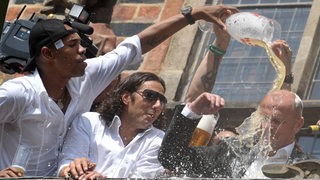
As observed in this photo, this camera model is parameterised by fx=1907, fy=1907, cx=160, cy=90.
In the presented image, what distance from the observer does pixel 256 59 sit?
1481 cm

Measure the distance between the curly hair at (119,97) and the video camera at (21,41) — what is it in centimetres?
43

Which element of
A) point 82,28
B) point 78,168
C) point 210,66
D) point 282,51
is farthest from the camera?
point 210,66

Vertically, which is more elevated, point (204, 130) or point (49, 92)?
point (49, 92)

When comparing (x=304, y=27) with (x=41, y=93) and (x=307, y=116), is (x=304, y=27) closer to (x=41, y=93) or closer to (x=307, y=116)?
(x=307, y=116)

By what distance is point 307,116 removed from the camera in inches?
542

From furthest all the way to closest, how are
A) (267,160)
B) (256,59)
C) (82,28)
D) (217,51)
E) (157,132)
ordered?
(256,59)
(217,51)
(82,28)
(157,132)
(267,160)

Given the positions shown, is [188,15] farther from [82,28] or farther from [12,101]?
[12,101]

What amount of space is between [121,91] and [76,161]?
0.99 metres

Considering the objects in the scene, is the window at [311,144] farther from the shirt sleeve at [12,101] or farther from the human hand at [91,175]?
the human hand at [91,175]

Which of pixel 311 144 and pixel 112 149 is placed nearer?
pixel 112 149

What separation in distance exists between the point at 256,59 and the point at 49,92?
4115 mm

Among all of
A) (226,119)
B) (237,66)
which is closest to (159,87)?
(226,119)

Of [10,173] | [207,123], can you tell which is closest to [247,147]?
[207,123]

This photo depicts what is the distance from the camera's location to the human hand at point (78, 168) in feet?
34.0
